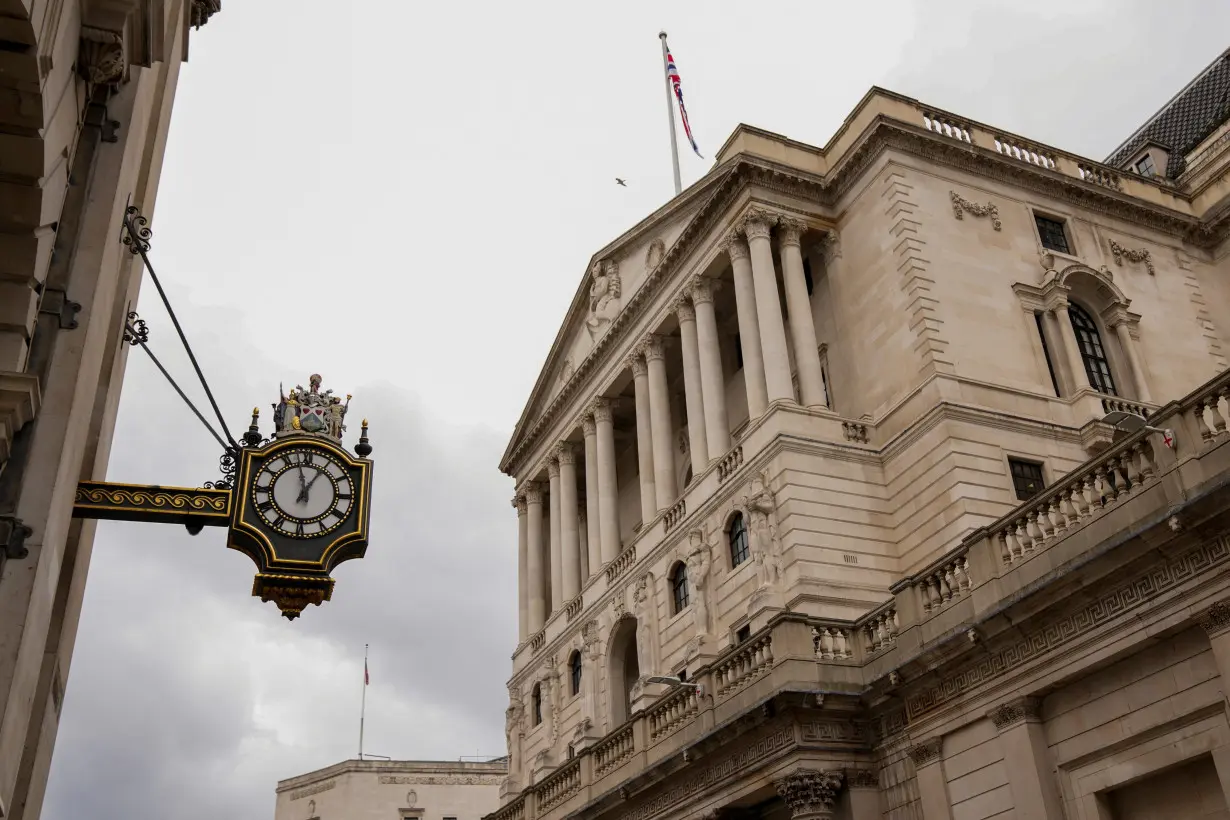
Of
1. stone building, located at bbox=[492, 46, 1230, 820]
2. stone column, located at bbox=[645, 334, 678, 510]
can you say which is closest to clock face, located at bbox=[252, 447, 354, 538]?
stone building, located at bbox=[492, 46, 1230, 820]

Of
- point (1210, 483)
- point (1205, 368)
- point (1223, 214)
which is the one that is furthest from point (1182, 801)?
point (1223, 214)

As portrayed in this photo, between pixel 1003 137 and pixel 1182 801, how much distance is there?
80.5 feet

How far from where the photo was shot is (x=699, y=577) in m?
32.6

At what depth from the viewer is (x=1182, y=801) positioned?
1727cm

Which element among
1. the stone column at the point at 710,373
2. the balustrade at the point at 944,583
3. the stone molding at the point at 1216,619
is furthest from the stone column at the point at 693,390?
the stone molding at the point at 1216,619

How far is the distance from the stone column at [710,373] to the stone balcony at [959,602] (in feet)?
30.0

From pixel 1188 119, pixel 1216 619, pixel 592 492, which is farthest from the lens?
pixel 1188 119

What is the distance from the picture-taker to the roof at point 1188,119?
45.7 m

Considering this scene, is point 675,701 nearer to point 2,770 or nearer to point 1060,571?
point 1060,571

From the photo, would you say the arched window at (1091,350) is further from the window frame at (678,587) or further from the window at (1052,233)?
the window frame at (678,587)

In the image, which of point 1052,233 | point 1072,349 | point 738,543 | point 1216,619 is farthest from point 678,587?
point 1216,619

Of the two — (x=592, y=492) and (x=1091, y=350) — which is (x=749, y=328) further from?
(x=592, y=492)

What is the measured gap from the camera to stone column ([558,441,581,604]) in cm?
4328

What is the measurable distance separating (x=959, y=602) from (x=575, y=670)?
2251 cm
